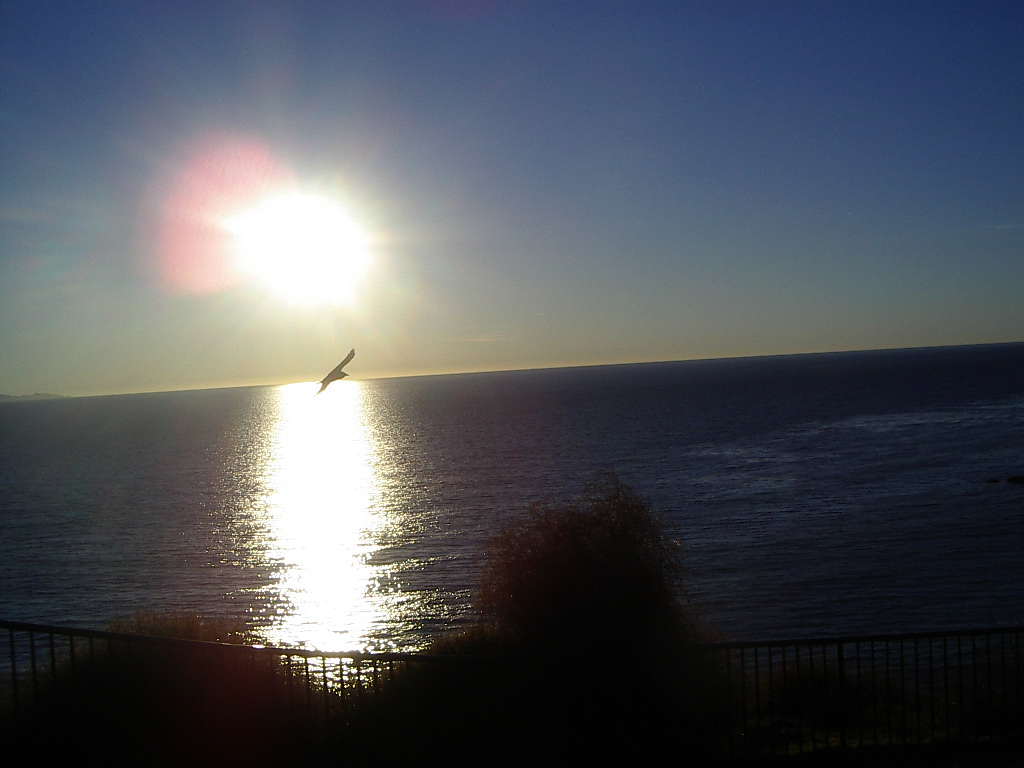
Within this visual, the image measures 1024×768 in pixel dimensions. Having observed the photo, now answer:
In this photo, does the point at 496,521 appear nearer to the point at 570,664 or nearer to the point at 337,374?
the point at 570,664

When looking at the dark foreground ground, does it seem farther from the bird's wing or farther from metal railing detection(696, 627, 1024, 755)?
the bird's wing

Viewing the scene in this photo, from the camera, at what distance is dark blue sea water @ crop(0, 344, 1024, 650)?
3497 cm

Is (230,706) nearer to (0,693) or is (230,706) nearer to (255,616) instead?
(0,693)

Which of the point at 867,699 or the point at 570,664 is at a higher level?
the point at 570,664

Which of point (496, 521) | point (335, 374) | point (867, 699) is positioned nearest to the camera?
point (335, 374)

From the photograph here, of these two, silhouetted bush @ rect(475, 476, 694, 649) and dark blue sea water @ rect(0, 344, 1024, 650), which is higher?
silhouetted bush @ rect(475, 476, 694, 649)

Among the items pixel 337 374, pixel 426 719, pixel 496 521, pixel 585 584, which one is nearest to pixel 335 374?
pixel 337 374

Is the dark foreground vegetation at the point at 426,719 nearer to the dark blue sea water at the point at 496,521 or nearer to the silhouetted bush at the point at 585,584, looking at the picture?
the silhouetted bush at the point at 585,584

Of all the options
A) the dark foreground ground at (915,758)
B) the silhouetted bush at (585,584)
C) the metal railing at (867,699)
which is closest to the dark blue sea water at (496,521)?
the metal railing at (867,699)

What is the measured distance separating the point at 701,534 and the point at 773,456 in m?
36.0

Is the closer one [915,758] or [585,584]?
[915,758]

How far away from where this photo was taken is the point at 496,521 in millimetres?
54500

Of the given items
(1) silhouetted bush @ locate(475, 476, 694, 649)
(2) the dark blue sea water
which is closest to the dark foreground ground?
(1) silhouetted bush @ locate(475, 476, 694, 649)

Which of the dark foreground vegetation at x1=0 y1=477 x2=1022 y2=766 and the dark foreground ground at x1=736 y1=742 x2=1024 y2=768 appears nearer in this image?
the dark foreground ground at x1=736 y1=742 x2=1024 y2=768
